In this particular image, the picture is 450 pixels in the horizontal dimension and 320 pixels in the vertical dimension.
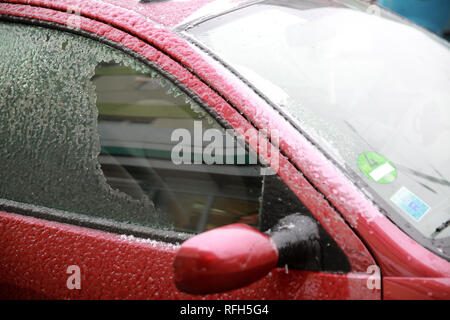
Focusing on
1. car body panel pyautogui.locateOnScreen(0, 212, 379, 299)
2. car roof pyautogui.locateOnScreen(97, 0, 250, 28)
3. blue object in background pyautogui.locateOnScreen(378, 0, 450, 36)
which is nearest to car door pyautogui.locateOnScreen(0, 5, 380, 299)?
car body panel pyautogui.locateOnScreen(0, 212, 379, 299)

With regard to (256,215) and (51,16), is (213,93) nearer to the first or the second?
(256,215)

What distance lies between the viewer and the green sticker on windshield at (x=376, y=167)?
1.13 m

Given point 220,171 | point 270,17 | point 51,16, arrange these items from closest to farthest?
point 220,171 < point 51,16 < point 270,17

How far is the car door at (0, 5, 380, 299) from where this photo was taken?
113cm

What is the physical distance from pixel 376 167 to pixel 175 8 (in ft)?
2.77

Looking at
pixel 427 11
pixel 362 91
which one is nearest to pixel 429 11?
pixel 427 11

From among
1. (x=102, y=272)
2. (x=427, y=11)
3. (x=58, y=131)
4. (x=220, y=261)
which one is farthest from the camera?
(x=427, y=11)

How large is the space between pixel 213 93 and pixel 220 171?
0.25 metres

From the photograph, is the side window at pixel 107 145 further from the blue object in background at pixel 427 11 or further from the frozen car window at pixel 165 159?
the blue object in background at pixel 427 11

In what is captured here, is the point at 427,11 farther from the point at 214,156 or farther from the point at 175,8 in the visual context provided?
the point at 214,156

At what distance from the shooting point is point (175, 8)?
1.42 metres

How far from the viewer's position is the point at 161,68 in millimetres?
1219

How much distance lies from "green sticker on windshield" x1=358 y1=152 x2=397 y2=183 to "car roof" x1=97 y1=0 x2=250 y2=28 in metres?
0.70
